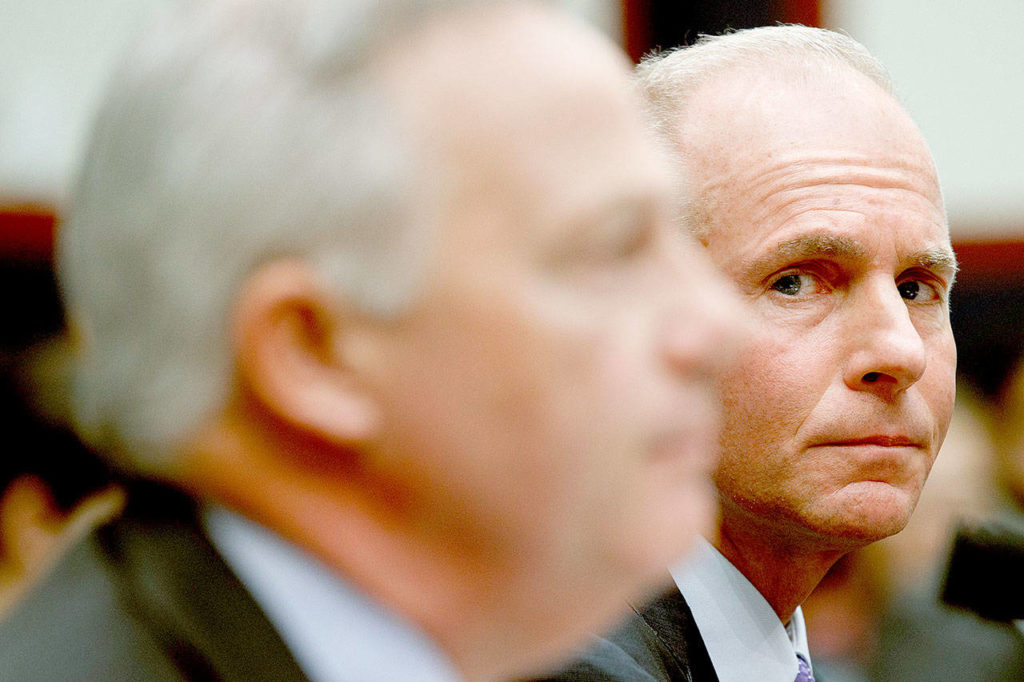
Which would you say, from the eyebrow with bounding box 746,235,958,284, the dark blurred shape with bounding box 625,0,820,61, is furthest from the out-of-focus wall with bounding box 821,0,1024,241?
the eyebrow with bounding box 746,235,958,284

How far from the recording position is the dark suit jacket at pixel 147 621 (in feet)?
2.03

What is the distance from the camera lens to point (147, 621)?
25.0 inches

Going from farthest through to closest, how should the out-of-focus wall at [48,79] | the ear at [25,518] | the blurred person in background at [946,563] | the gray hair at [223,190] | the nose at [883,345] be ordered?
the out-of-focus wall at [48,79] → the ear at [25,518] → the blurred person in background at [946,563] → the nose at [883,345] → the gray hair at [223,190]

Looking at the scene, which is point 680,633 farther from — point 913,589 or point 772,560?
point 913,589

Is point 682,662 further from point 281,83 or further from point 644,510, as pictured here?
point 281,83

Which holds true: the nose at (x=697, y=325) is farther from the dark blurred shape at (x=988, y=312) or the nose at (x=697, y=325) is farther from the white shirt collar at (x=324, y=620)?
the dark blurred shape at (x=988, y=312)

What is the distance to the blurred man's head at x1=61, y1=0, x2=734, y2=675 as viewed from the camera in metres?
0.61

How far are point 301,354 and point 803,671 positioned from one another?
2.84 ft

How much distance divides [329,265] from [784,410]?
25.9 inches

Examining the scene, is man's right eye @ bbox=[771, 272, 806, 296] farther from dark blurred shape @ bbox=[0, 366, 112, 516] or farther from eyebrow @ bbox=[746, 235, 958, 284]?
dark blurred shape @ bbox=[0, 366, 112, 516]

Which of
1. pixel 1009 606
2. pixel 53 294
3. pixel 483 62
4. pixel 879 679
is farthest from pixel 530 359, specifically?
pixel 53 294

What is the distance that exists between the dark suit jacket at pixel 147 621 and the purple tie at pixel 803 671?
0.79 m

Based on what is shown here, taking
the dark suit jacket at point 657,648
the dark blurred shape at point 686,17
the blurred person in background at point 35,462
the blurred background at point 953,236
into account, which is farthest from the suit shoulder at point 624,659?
the dark blurred shape at point 686,17

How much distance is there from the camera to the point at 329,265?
0.61 m
